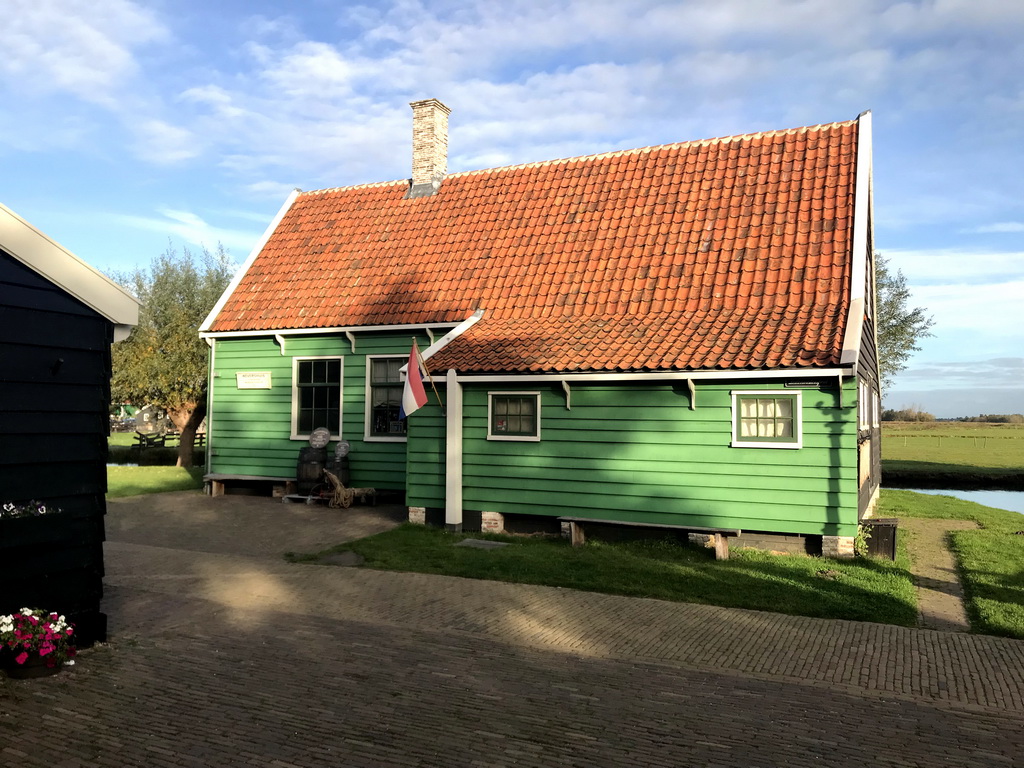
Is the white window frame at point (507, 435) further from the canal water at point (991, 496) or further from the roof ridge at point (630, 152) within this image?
the canal water at point (991, 496)

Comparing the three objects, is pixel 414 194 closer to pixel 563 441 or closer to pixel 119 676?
pixel 563 441

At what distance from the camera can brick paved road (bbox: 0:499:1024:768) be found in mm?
4809

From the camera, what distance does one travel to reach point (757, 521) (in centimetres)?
1101

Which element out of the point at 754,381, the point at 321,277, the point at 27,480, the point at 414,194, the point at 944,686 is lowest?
the point at 944,686

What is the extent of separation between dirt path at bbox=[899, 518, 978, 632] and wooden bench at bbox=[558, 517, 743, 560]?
93.0 inches

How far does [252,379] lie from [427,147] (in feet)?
21.6

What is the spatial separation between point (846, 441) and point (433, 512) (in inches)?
260

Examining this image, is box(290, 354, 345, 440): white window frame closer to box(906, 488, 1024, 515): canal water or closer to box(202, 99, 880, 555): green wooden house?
box(202, 99, 880, 555): green wooden house

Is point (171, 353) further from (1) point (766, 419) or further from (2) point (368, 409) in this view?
(1) point (766, 419)

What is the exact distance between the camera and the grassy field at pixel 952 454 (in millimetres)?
31792

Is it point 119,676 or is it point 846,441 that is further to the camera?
point 846,441

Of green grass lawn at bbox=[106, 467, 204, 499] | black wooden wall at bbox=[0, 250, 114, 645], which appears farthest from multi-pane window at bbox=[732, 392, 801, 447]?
green grass lawn at bbox=[106, 467, 204, 499]

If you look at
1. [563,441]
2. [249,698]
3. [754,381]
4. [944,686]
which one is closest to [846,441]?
[754,381]

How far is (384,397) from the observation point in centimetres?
1586
